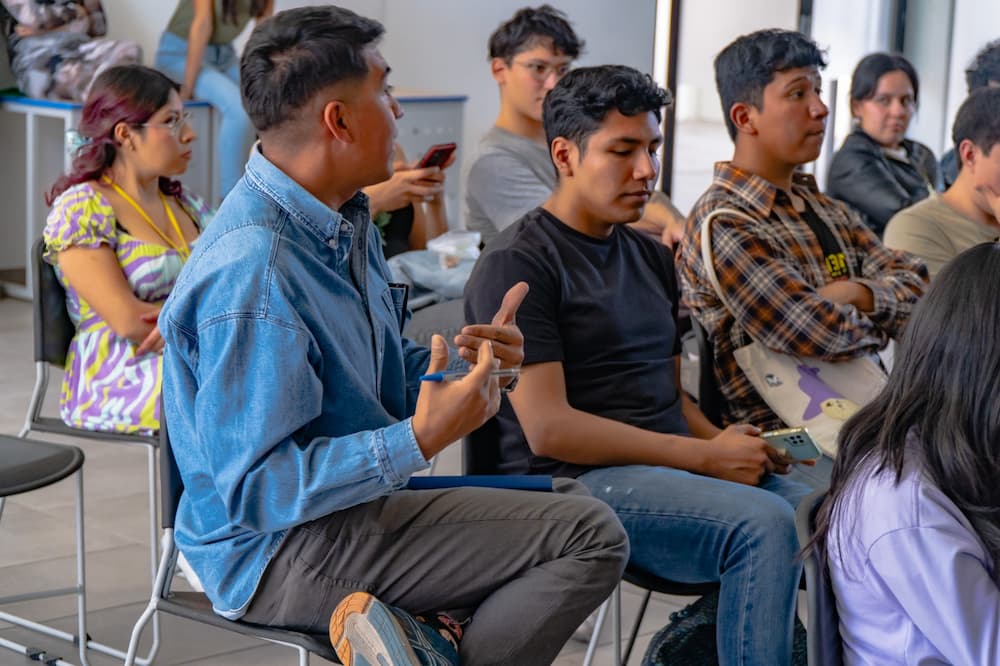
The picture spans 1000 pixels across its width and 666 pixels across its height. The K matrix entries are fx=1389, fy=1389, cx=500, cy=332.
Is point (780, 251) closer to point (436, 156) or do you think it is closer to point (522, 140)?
point (436, 156)

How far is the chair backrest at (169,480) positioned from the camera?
77.0 inches

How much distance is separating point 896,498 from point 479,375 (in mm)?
521

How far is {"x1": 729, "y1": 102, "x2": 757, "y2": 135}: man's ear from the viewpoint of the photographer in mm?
3039

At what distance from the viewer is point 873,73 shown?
543 cm

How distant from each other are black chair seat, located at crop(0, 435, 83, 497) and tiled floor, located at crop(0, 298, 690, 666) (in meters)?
0.46

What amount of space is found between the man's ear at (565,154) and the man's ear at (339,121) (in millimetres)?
728

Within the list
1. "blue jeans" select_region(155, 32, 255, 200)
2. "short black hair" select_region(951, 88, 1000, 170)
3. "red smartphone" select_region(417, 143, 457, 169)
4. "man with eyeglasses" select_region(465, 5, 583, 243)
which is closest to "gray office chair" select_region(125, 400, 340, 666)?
"red smartphone" select_region(417, 143, 457, 169)

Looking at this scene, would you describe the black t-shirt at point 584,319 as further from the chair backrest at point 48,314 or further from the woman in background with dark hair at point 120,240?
the chair backrest at point 48,314

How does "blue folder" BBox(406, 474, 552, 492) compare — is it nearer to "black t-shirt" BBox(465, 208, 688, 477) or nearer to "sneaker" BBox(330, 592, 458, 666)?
"sneaker" BBox(330, 592, 458, 666)

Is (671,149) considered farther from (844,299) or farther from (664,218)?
(844,299)

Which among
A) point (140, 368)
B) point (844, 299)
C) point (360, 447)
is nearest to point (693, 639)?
point (360, 447)

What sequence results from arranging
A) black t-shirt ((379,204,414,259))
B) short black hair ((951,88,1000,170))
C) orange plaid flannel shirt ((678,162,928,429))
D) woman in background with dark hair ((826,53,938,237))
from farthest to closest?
woman in background with dark hair ((826,53,938,237)) → black t-shirt ((379,204,414,259)) → short black hair ((951,88,1000,170)) → orange plaid flannel shirt ((678,162,928,429))

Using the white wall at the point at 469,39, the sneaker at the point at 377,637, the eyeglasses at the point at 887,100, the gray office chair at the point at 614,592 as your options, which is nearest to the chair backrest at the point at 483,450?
the gray office chair at the point at 614,592

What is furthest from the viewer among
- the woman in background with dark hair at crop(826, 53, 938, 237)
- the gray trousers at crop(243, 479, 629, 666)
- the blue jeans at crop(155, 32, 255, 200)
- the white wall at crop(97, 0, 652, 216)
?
the white wall at crop(97, 0, 652, 216)
